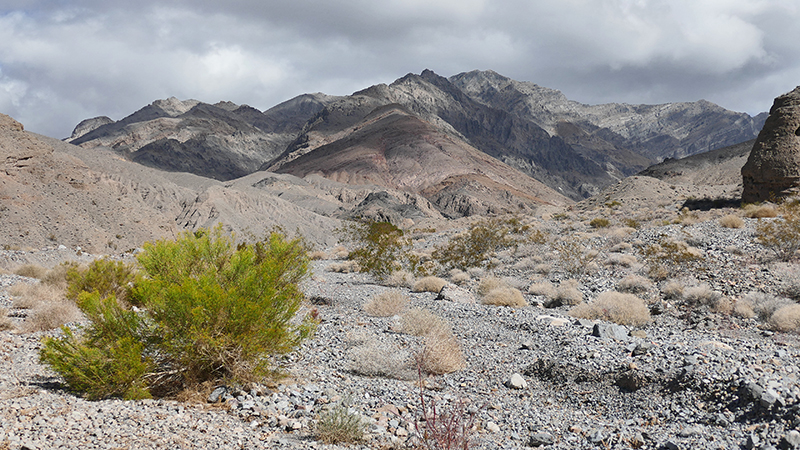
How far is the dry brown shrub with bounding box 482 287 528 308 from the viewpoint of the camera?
12617mm

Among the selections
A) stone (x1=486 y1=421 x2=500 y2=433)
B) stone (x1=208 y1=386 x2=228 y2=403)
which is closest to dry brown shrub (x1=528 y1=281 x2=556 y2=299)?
stone (x1=486 y1=421 x2=500 y2=433)

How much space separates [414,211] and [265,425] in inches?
2181

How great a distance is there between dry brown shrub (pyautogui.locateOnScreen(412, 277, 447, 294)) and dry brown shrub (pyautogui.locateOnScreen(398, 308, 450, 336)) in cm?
558

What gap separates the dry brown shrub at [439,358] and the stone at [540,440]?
83.4 inches

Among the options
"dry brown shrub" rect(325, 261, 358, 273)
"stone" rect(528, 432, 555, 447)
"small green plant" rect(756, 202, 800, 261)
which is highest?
"small green plant" rect(756, 202, 800, 261)

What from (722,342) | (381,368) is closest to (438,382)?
(381,368)

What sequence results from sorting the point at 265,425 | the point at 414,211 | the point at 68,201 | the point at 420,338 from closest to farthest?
the point at 265,425 < the point at 420,338 < the point at 68,201 < the point at 414,211

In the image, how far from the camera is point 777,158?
24531 mm

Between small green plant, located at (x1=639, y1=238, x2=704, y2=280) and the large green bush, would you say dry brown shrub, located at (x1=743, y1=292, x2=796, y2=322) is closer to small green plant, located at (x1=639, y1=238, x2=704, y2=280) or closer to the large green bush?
small green plant, located at (x1=639, y1=238, x2=704, y2=280)

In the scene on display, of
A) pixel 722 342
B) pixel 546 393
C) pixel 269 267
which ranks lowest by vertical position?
pixel 546 393

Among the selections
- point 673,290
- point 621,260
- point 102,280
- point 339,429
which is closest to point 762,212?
point 621,260

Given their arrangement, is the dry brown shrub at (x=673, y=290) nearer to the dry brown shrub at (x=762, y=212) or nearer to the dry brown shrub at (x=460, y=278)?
the dry brown shrub at (x=460, y=278)

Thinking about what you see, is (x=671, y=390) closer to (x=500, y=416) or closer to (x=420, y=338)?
(x=500, y=416)

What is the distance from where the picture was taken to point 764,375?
576cm
